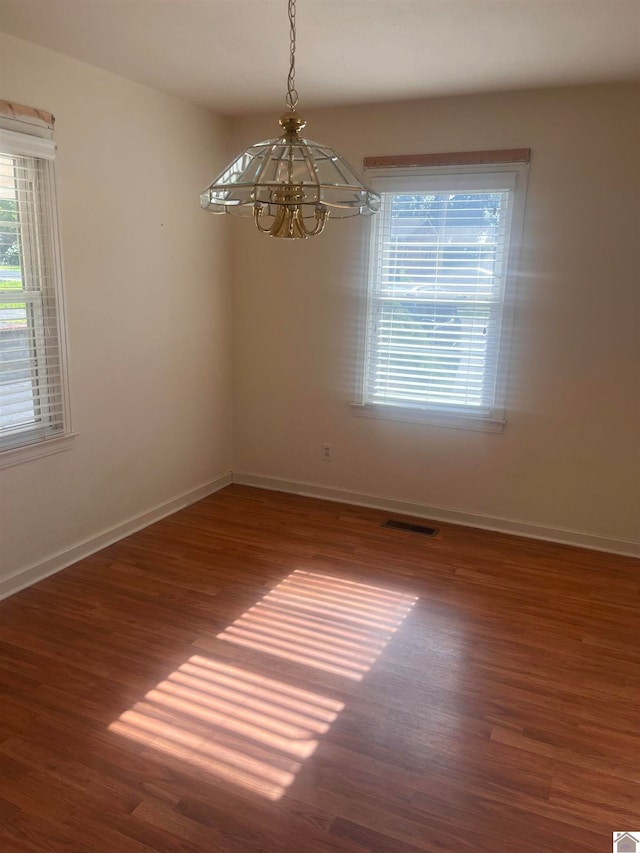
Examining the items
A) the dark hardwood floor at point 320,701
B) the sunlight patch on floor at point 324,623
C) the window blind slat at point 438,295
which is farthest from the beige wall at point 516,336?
the sunlight patch on floor at point 324,623

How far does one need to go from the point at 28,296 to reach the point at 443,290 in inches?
93.9

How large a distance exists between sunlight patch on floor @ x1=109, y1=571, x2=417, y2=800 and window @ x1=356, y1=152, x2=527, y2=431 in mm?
1441

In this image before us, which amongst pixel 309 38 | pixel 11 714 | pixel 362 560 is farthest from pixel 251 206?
pixel 362 560

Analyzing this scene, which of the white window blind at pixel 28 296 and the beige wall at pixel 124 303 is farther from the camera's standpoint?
the beige wall at pixel 124 303

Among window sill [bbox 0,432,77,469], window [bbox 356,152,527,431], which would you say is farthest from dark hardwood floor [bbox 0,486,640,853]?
window [bbox 356,152,527,431]

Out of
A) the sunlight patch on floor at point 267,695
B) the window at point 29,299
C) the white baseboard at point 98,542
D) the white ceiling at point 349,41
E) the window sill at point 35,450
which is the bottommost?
the sunlight patch on floor at point 267,695

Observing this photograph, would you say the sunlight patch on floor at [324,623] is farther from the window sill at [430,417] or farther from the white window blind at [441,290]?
the white window blind at [441,290]

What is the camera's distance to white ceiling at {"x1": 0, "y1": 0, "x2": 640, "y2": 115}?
2416 millimetres

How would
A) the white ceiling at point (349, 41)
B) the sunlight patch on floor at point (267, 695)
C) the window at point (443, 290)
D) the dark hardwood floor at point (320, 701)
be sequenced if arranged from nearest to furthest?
the dark hardwood floor at point (320, 701) < the sunlight patch on floor at point (267, 695) < the white ceiling at point (349, 41) < the window at point (443, 290)

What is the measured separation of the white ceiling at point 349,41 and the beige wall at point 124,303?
210mm

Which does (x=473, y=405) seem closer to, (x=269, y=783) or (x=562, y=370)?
(x=562, y=370)

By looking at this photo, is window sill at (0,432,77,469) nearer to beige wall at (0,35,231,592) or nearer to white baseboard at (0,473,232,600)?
beige wall at (0,35,231,592)

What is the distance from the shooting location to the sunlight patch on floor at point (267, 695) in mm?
2062

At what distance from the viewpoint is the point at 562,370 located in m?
3.68
